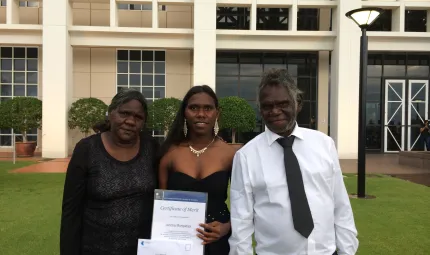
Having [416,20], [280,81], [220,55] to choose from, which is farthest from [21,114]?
[416,20]

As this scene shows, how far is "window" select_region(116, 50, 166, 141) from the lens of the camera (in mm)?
17672

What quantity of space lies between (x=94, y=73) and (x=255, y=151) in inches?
655

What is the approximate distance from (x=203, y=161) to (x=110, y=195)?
2.09 ft

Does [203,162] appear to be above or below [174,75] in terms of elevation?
below

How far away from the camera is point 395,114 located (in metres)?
17.9

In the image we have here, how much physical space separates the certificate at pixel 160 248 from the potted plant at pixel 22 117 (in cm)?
1445

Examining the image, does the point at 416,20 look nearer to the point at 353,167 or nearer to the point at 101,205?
the point at 353,167

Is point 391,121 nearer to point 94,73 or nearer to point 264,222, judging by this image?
point 94,73

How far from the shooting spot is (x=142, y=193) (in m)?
2.34

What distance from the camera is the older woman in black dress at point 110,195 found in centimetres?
227

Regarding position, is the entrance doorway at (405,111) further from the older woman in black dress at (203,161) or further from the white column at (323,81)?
the older woman in black dress at (203,161)

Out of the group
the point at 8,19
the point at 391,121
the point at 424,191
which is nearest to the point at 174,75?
the point at 8,19

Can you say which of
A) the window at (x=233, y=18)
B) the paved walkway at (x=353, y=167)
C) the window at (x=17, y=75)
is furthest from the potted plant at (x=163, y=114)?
the window at (x=17, y=75)

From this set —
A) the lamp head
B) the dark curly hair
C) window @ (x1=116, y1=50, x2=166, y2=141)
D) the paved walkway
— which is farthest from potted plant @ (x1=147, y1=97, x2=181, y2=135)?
the dark curly hair
